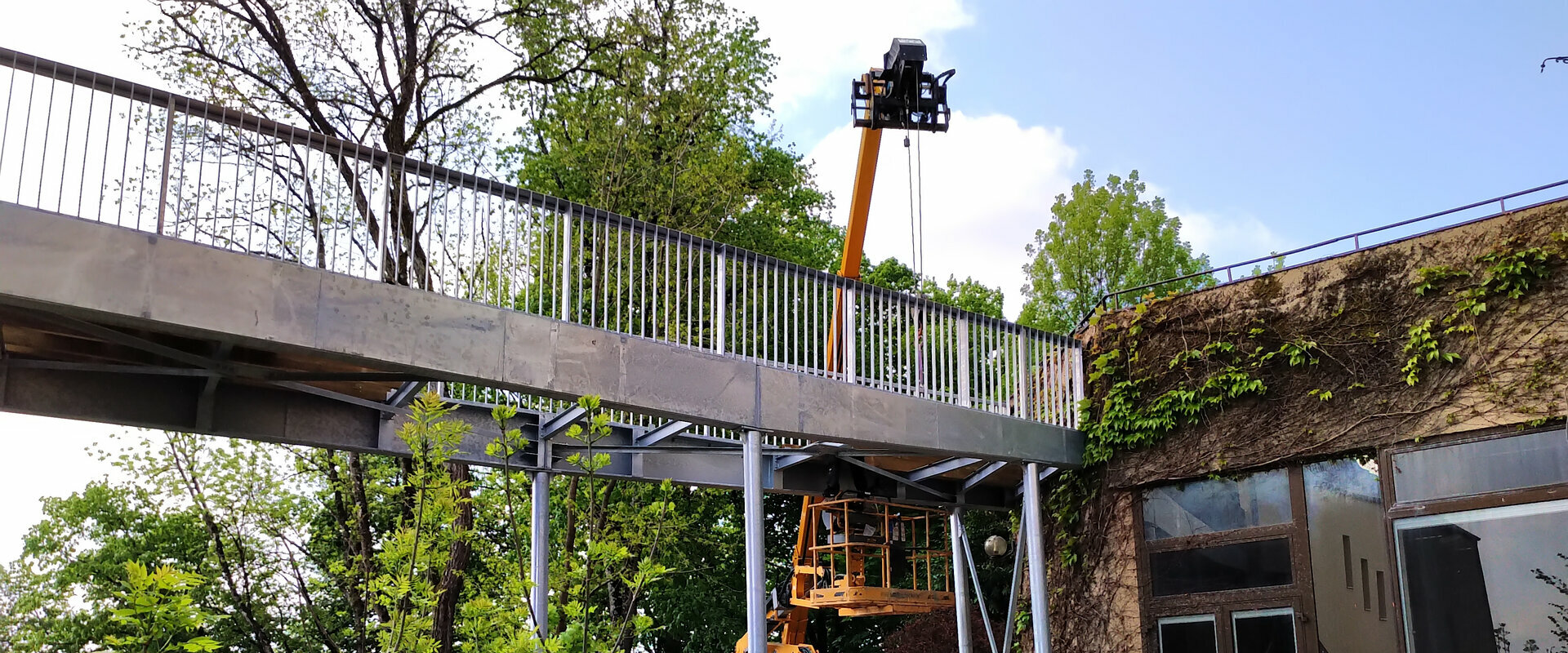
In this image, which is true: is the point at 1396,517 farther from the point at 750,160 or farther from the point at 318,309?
the point at 750,160

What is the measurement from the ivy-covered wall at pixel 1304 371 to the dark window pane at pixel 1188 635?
28 centimetres

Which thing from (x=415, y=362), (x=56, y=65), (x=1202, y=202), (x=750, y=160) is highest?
(x=1202, y=202)

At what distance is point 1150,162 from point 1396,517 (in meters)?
28.7

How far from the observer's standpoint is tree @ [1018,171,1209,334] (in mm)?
33781

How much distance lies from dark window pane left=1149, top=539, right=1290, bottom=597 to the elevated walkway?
4.47 feet

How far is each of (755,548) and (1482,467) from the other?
18.2ft

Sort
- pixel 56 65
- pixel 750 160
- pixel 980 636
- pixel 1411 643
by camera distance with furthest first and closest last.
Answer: pixel 750 160, pixel 980 636, pixel 1411 643, pixel 56 65

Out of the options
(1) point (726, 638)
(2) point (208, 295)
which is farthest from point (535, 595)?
(1) point (726, 638)

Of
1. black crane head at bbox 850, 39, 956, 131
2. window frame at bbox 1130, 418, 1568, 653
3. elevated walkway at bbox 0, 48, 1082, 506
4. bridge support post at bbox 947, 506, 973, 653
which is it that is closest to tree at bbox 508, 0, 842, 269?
black crane head at bbox 850, 39, 956, 131

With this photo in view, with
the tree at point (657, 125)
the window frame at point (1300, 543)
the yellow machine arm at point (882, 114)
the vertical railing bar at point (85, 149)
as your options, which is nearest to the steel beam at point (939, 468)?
the window frame at point (1300, 543)

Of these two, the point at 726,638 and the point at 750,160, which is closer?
the point at 726,638

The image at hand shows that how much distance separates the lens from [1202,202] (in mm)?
39312

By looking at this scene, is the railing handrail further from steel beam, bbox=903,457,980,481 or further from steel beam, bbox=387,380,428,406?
steel beam, bbox=903,457,980,481

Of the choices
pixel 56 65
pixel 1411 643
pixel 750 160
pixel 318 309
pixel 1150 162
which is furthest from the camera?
pixel 1150 162
